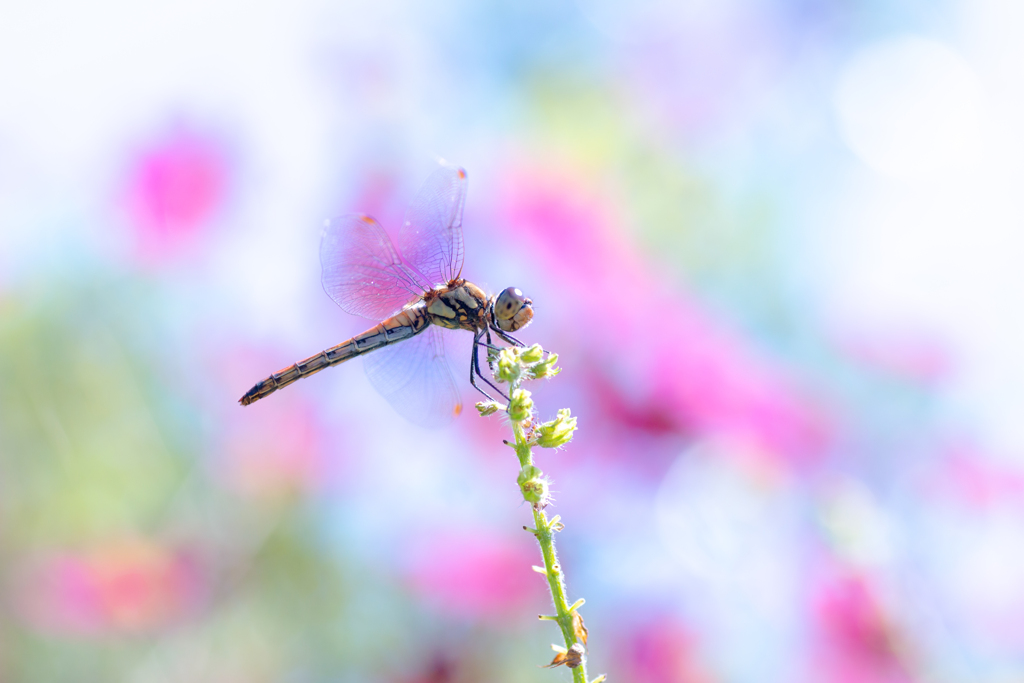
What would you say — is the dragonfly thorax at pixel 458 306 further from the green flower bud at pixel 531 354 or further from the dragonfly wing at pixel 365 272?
the green flower bud at pixel 531 354

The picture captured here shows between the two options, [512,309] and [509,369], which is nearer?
[509,369]

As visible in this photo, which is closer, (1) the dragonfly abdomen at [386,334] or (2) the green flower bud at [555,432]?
(2) the green flower bud at [555,432]

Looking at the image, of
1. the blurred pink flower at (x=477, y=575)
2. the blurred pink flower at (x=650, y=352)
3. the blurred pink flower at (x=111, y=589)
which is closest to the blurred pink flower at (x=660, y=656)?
the blurred pink flower at (x=477, y=575)

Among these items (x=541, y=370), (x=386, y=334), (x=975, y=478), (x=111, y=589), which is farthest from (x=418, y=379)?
(x=975, y=478)

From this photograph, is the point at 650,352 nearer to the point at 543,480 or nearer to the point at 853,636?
the point at 853,636

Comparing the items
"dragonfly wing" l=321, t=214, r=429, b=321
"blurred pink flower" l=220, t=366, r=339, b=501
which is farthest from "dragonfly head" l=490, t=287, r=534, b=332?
"blurred pink flower" l=220, t=366, r=339, b=501

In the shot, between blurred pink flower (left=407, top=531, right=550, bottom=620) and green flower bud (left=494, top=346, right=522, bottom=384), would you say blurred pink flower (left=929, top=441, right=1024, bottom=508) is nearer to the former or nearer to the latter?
blurred pink flower (left=407, top=531, right=550, bottom=620)

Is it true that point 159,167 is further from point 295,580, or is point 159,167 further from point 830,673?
point 830,673
